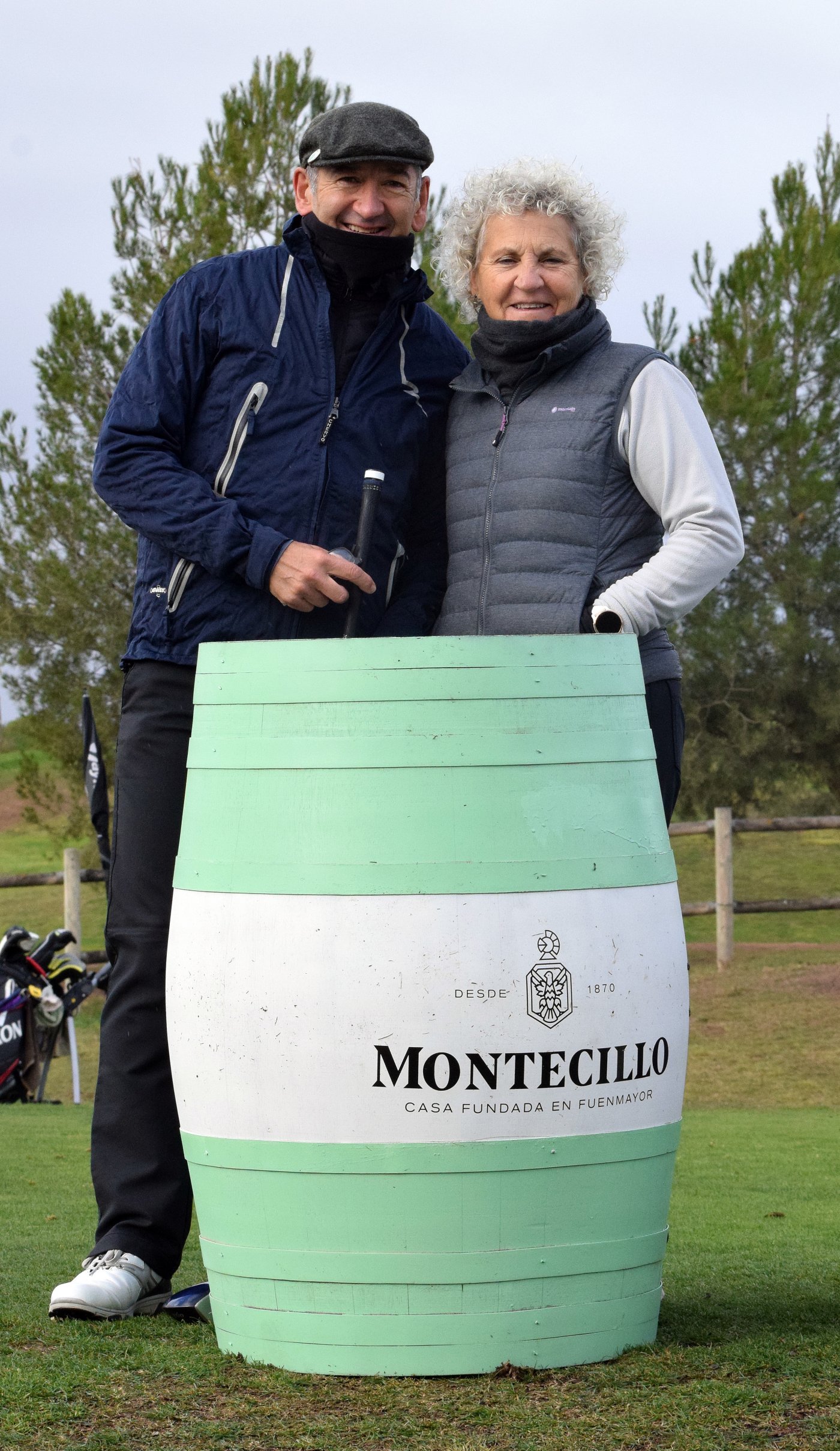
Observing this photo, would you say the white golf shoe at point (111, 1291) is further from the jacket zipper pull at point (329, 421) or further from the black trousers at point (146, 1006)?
the jacket zipper pull at point (329, 421)

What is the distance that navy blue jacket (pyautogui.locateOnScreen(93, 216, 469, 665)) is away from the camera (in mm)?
2832

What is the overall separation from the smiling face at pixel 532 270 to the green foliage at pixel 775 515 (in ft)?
48.4

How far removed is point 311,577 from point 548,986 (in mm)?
808

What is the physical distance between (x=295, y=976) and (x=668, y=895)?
550 millimetres

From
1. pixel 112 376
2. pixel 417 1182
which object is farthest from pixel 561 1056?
pixel 112 376

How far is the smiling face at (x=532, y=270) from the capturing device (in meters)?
2.79

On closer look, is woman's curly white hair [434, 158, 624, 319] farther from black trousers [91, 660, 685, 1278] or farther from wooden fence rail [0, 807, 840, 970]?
wooden fence rail [0, 807, 840, 970]

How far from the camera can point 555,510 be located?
2670 mm

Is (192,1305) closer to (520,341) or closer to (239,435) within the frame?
(239,435)

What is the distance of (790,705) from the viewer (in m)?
18.2

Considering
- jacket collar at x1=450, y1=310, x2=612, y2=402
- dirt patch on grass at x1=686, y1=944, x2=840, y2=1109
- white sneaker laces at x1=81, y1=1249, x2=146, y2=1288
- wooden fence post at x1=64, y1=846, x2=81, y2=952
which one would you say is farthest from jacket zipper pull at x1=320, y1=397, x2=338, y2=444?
wooden fence post at x1=64, y1=846, x2=81, y2=952

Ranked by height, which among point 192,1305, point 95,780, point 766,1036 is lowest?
point 766,1036

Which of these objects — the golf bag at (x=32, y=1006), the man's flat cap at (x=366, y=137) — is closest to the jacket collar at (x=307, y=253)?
the man's flat cap at (x=366, y=137)

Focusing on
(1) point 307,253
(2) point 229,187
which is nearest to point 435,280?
(2) point 229,187
